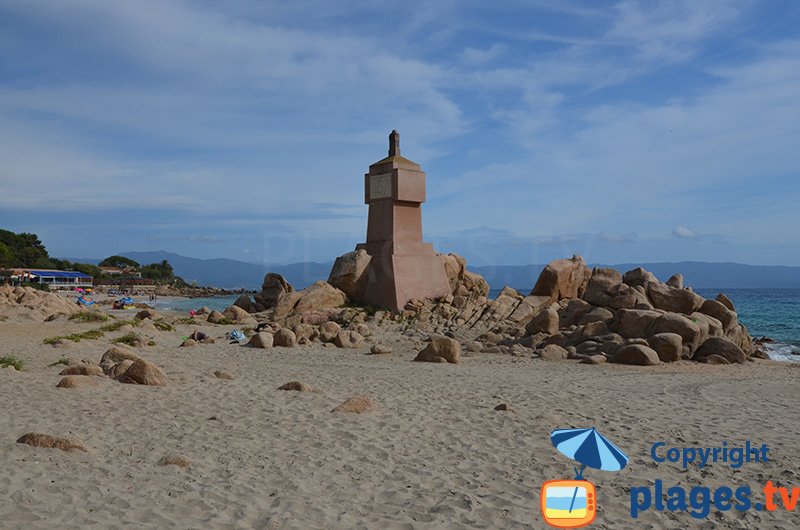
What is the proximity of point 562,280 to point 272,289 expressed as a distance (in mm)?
11344

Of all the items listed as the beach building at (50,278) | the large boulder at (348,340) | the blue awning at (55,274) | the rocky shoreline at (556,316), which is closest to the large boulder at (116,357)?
the rocky shoreline at (556,316)

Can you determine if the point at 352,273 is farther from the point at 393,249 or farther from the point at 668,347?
the point at 668,347

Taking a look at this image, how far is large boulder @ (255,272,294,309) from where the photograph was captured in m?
24.9

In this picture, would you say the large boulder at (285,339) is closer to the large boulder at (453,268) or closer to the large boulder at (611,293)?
the large boulder at (453,268)

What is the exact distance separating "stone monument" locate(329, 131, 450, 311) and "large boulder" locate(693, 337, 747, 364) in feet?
28.7

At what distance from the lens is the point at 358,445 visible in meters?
6.82

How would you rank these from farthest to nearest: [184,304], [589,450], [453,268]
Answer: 1. [184,304]
2. [453,268]
3. [589,450]

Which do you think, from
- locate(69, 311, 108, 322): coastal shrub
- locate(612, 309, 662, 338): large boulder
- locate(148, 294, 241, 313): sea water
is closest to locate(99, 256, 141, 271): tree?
locate(148, 294, 241, 313): sea water

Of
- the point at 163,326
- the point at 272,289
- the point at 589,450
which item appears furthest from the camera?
the point at 272,289

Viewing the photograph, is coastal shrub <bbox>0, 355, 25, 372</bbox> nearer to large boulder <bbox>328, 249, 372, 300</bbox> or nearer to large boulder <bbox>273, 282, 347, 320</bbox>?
large boulder <bbox>273, 282, 347, 320</bbox>

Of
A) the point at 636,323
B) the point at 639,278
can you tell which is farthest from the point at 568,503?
the point at 639,278

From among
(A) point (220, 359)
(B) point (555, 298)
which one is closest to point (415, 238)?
(B) point (555, 298)

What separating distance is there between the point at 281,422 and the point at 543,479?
3.38 meters

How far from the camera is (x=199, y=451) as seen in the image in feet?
21.1
